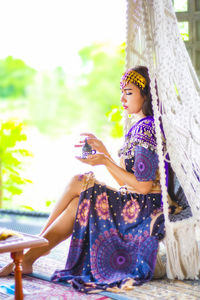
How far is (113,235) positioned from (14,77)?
462 cm

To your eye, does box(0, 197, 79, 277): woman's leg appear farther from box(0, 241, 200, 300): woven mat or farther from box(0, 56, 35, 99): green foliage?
box(0, 56, 35, 99): green foliage

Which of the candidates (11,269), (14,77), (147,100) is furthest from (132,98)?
(14,77)

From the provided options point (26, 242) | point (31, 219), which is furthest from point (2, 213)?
point (26, 242)

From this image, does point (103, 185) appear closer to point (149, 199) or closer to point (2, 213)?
point (149, 199)

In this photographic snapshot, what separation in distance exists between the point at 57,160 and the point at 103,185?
286 cm

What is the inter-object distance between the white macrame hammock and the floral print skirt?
0.11 m

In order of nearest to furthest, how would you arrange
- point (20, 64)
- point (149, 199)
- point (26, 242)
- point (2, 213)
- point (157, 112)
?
1. point (26, 242)
2. point (157, 112)
3. point (149, 199)
4. point (2, 213)
5. point (20, 64)

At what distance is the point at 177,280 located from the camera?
1.99 metres

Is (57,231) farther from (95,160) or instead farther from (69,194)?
(95,160)

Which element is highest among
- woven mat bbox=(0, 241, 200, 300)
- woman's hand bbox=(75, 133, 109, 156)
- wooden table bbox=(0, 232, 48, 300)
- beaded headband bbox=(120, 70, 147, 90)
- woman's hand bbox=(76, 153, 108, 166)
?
beaded headband bbox=(120, 70, 147, 90)

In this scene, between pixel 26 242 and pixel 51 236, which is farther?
pixel 51 236

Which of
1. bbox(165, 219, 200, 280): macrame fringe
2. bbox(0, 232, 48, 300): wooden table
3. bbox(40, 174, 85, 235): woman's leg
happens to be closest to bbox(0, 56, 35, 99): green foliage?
bbox(40, 174, 85, 235): woman's leg

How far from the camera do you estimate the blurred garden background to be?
4.25 m

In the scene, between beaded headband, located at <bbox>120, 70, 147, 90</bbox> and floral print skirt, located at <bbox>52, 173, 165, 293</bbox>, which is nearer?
floral print skirt, located at <bbox>52, 173, 165, 293</bbox>
